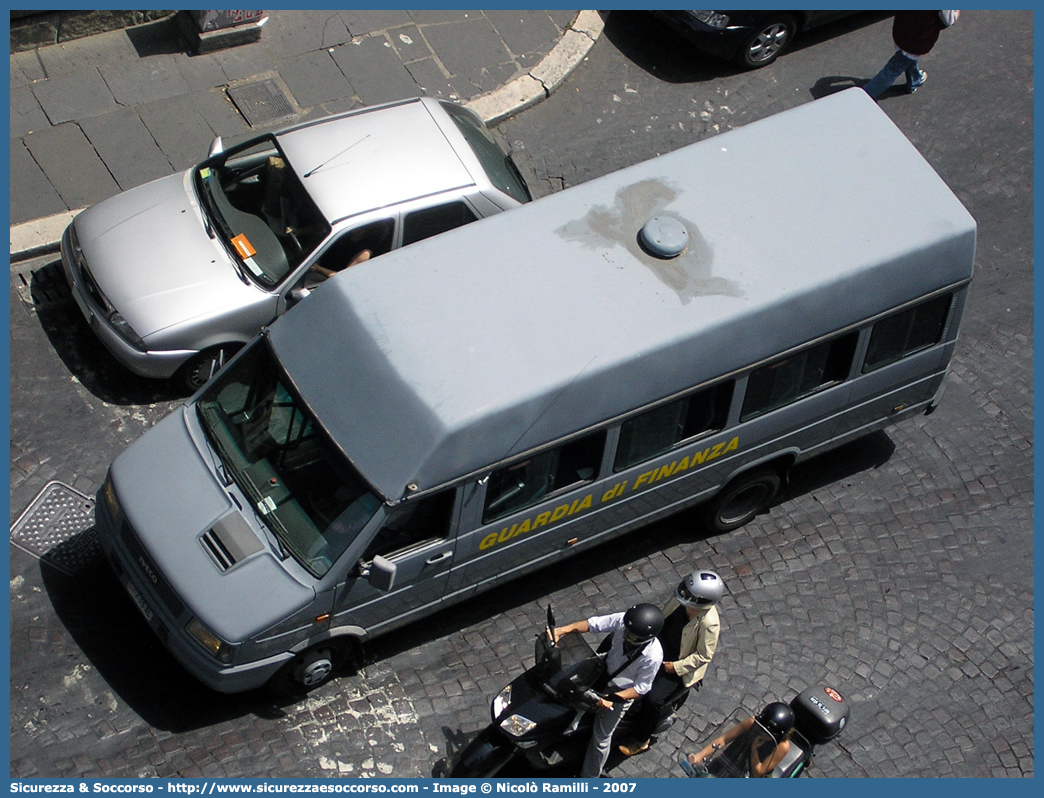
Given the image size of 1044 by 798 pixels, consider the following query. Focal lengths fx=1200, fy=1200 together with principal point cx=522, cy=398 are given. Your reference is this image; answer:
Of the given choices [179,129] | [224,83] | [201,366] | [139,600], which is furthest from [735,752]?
[224,83]

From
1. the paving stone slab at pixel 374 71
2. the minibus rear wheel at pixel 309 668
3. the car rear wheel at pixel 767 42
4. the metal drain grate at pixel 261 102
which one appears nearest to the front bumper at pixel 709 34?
the car rear wheel at pixel 767 42

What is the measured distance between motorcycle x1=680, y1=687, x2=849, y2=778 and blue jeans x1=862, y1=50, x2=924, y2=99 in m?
6.92

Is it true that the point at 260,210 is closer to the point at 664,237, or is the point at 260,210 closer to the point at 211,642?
the point at 664,237

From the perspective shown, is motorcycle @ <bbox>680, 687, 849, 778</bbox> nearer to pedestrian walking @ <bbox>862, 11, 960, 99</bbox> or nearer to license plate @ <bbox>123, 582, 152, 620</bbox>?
license plate @ <bbox>123, 582, 152, 620</bbox>

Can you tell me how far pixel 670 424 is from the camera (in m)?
8.17

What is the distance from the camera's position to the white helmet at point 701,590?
23.7ft

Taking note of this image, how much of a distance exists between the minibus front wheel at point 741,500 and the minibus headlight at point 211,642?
3.75 m

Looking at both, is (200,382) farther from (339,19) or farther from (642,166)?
(339,19)

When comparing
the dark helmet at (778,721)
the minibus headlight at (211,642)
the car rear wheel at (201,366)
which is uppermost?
the car rear wheel at (201,366)

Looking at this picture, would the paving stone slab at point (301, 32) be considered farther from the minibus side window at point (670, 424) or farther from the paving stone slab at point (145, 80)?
the minibus side window at point (670, 424)

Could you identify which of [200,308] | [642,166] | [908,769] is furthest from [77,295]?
[908,769]

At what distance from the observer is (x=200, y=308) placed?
29.7 feet

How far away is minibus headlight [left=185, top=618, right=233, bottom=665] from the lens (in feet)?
24.1

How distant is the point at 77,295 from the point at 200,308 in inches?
44.1
